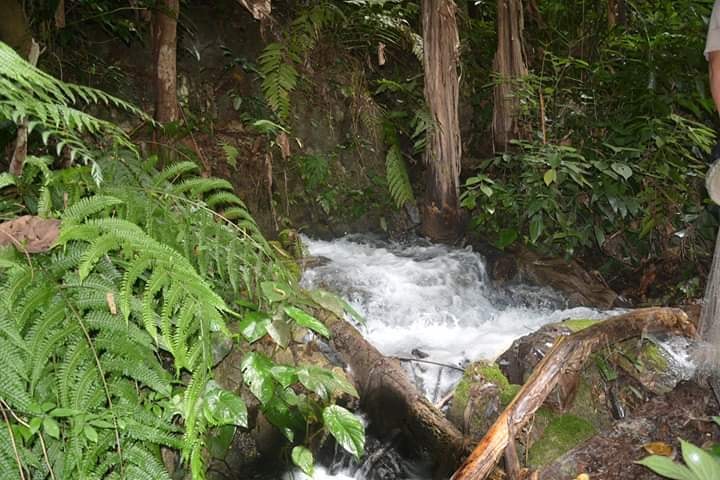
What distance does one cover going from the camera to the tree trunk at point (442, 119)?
211 inches

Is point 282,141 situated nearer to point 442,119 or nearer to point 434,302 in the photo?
point 442,119

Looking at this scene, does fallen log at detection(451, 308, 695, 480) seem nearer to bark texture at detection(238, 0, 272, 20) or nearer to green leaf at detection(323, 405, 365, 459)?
green leaf at detection(323, 405, 365, 459)

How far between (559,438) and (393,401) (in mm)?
833

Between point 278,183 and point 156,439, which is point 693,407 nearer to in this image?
point 156,439

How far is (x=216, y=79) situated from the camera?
17.1 ft

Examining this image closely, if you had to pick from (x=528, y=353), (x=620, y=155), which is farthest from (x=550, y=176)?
(x=528, y=353)

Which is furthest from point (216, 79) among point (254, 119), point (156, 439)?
point (156, 439)

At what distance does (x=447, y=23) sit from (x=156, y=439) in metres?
5.18

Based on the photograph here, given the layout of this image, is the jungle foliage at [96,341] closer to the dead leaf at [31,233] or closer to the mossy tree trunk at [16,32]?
the dead leaf at [31,233]

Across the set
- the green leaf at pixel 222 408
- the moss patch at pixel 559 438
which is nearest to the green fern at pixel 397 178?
the moss patch at pixel 559 438

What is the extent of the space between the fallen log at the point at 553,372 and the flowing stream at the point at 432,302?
121 cm

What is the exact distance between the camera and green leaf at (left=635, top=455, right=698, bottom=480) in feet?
4.83

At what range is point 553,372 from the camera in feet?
7.06

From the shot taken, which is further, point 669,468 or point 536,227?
point 536,227
